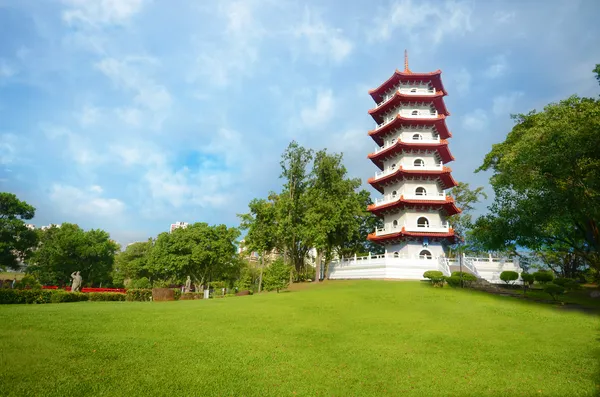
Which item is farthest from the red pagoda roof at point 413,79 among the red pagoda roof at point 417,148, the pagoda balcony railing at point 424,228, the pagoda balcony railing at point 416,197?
the pagoda balcony railing at point 424,228

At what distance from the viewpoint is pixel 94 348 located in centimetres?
840

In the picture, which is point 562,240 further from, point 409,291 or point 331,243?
point 331,243

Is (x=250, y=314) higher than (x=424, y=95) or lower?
lower

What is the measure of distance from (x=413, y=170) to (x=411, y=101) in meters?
8.44

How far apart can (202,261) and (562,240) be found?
4028 centimetres

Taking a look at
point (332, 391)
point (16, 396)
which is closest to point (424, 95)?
point (332, 391)

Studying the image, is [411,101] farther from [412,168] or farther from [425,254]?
[425,254]

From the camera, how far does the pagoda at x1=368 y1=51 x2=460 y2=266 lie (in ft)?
108

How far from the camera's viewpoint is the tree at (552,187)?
1848 centimetres

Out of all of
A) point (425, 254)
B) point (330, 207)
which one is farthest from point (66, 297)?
point (425, 254)

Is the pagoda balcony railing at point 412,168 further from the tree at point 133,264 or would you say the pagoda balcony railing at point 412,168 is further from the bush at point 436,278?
the tree at point 133,264

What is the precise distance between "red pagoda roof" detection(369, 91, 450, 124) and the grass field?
84.9 ft

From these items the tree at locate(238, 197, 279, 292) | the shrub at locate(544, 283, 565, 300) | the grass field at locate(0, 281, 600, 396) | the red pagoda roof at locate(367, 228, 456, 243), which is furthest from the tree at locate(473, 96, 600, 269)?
the tree at locate(238, 197, 279, 292)

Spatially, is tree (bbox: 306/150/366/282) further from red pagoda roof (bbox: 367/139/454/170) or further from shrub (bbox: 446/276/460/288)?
shrub (bbox: 446/276/460/288)
